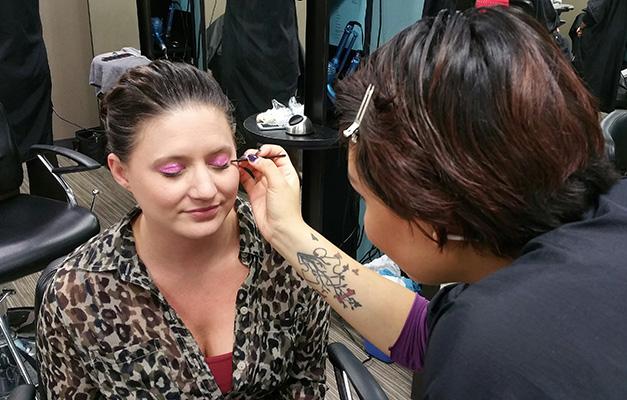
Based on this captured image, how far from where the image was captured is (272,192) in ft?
3.62

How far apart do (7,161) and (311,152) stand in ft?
4.07

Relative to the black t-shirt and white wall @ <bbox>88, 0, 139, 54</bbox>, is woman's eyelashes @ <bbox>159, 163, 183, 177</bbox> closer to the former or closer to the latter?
the black t-shirt

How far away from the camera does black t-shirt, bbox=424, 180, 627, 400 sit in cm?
56

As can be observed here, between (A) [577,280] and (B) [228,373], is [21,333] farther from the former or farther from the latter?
(A) [577,280]

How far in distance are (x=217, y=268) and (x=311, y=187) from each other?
1250 millimetres

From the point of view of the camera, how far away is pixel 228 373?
1181 mm

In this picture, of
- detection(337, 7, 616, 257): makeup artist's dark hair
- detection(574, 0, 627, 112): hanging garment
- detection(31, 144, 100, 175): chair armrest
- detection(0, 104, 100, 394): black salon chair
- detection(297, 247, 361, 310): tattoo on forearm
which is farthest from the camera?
detection(574, 0, 627, 112): hanging garment

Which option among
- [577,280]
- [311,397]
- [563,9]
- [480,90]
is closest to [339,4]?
[563,9]

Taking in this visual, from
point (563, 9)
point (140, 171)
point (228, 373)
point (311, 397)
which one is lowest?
point (311, 397)

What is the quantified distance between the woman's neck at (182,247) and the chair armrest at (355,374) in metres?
0.32

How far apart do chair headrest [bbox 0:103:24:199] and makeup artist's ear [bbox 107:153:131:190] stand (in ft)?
4.32

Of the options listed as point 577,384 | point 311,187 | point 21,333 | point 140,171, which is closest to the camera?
point 577,384

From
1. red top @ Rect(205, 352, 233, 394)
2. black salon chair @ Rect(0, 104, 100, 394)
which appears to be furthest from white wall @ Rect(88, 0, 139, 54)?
red top @ Rect(205, 352, 233, 394)

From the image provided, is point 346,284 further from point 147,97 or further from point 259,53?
point 259,53
